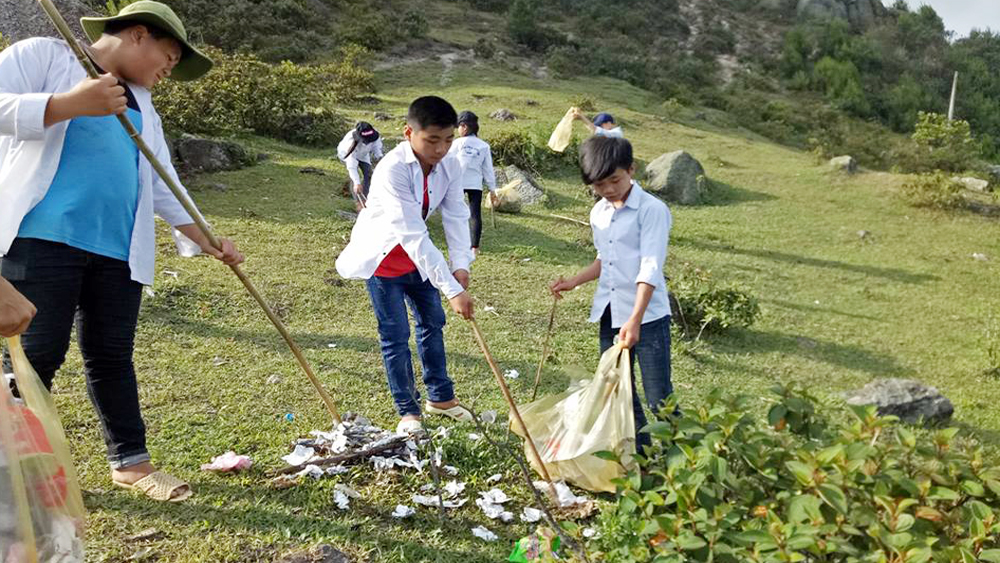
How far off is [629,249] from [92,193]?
1.98 meters

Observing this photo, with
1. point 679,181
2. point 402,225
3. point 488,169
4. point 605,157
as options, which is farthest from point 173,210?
point 679,181

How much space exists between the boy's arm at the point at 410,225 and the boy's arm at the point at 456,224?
9.6 inches

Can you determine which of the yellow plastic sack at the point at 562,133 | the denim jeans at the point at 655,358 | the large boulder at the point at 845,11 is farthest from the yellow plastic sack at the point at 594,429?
the large boulder at the point at 845,11

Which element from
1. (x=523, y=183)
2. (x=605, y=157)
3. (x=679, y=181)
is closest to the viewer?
Result: (x=605, y=157)

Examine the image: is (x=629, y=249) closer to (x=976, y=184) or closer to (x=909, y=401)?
(x=909, y=401)

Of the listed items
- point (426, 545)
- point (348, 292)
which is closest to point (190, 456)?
point (426, 545)

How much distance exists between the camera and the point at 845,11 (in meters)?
42.4

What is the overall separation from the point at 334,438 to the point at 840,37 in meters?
37.3

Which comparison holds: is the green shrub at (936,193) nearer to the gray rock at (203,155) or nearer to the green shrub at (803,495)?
the gray rock at (203,155)

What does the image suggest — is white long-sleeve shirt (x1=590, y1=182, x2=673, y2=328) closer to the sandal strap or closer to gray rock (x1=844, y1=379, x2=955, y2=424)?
the sandal strap

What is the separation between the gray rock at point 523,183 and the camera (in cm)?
1029

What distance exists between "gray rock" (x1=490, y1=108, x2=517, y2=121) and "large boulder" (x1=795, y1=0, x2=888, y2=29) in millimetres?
32043

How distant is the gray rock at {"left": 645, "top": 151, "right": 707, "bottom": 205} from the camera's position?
11.2m

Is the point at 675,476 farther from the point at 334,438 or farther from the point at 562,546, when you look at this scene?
the point at 334,438
